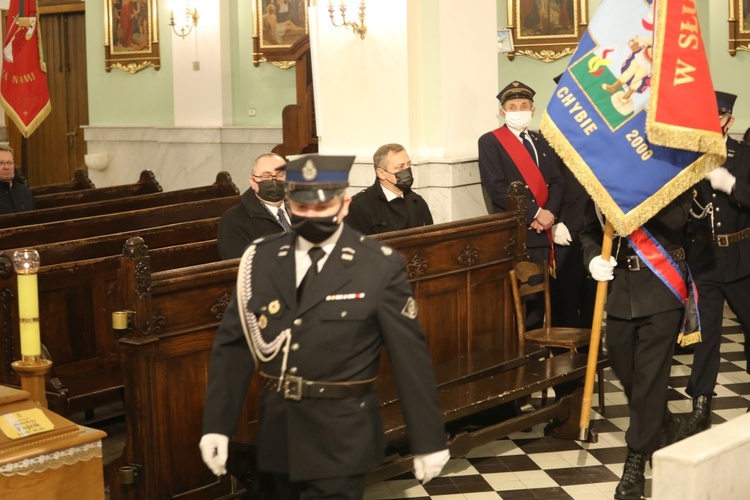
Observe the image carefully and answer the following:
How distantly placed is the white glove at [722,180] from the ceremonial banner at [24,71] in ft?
20.1

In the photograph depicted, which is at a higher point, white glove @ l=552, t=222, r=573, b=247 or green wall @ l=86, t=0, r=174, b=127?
green wall @ l=86, t=0, r=174, b=127

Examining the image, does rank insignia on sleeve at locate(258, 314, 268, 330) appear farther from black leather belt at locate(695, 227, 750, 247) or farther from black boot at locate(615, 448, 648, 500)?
black leather belt at locate(695, 227, 750, 247)

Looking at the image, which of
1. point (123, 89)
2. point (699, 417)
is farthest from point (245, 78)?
point (699, 417)

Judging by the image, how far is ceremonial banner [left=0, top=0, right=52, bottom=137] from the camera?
31.8 feet

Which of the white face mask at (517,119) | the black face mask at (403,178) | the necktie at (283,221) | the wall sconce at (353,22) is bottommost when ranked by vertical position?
the necktie at (283,221)

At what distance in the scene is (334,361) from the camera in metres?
3.25

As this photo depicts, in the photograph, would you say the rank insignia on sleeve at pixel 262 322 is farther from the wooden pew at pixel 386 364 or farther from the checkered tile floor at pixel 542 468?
the checkered tile floor at pixel 542 468

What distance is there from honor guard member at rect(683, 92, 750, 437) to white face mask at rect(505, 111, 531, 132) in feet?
4.68

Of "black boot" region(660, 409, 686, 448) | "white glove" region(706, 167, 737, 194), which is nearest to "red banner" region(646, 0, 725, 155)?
"white glove" region(706, 167, 737, 194)

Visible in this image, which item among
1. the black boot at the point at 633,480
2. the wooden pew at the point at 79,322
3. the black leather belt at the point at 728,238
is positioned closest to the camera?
the black boot at the point at 633,480

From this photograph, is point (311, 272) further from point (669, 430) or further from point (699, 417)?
point (699, 417)

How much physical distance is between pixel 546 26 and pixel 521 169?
5.29 meters

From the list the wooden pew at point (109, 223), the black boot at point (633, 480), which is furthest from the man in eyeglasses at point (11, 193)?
the black boot at point (633, 480)

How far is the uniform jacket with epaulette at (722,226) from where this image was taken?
584cm
